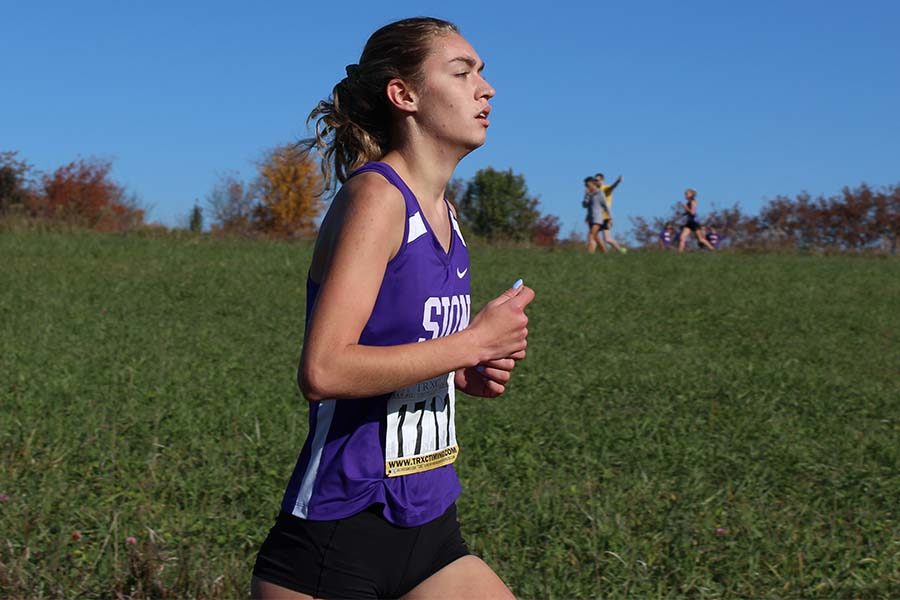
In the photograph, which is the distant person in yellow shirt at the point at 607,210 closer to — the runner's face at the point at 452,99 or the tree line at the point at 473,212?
the tree line at the point at 473,212

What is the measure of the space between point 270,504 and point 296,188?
52.8 m

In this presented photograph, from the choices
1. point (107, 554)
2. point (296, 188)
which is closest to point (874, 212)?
point (296, 188)

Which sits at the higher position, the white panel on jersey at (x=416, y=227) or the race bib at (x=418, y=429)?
the white panel on jersey at (x=416, y=227)

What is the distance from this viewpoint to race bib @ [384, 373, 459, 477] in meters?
2.41

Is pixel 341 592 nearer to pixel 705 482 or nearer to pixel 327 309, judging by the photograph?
pixel 327 309

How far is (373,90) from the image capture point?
99.4 inches

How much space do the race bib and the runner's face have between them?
0.58 m

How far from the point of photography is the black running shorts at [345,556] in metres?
2.36

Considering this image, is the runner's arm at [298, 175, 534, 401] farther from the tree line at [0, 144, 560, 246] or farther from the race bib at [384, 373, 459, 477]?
the tree line at [0, 144, 560, 246]

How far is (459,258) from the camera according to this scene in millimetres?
2533

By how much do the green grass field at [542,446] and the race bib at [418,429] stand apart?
195cm


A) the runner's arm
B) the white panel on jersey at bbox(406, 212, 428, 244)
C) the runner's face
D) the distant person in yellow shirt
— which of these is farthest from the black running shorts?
the distant person in yellow shirt

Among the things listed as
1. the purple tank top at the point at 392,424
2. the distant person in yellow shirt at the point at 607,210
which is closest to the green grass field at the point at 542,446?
the purple tank top at the point at 392,424

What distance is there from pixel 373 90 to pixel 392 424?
0.80m
